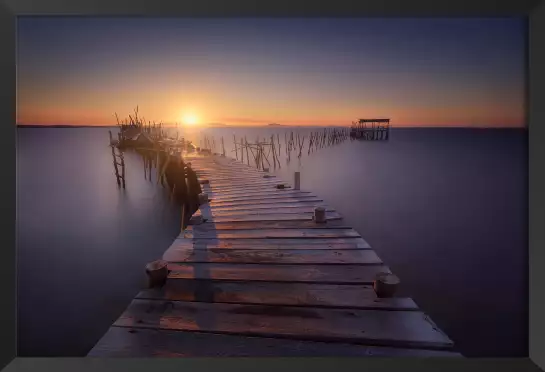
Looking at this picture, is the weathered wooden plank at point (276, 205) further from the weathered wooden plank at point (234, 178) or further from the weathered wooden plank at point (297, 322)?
the weathered wooden plank at point (297, 322)

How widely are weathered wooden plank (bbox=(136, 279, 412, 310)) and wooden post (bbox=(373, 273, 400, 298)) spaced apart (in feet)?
0.08

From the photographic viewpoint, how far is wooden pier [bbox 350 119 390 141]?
186cm

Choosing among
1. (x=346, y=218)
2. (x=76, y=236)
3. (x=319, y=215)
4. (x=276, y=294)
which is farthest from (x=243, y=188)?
(x=76, y=236)

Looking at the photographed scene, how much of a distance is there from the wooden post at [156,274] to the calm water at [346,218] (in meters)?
0.38

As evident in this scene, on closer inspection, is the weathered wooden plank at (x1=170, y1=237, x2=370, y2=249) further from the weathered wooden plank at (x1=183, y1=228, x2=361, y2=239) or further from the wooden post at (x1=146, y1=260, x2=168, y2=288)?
the wooden post at (x1=146, y1=260, x2=168, y2=288)

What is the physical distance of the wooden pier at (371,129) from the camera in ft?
6.10

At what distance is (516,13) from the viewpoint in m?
1.68

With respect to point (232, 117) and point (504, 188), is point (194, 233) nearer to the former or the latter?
point (232, 117)

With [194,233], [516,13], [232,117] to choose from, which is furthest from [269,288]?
[516,13]

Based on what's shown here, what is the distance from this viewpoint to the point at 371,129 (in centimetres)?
187

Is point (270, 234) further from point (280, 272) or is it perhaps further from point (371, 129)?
point (371, 129)

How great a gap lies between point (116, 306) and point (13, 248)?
606 mm

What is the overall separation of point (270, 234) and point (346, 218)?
1.66ft

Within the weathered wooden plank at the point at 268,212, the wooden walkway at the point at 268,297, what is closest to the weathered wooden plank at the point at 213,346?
the wooden walkway at the point at 268,297
